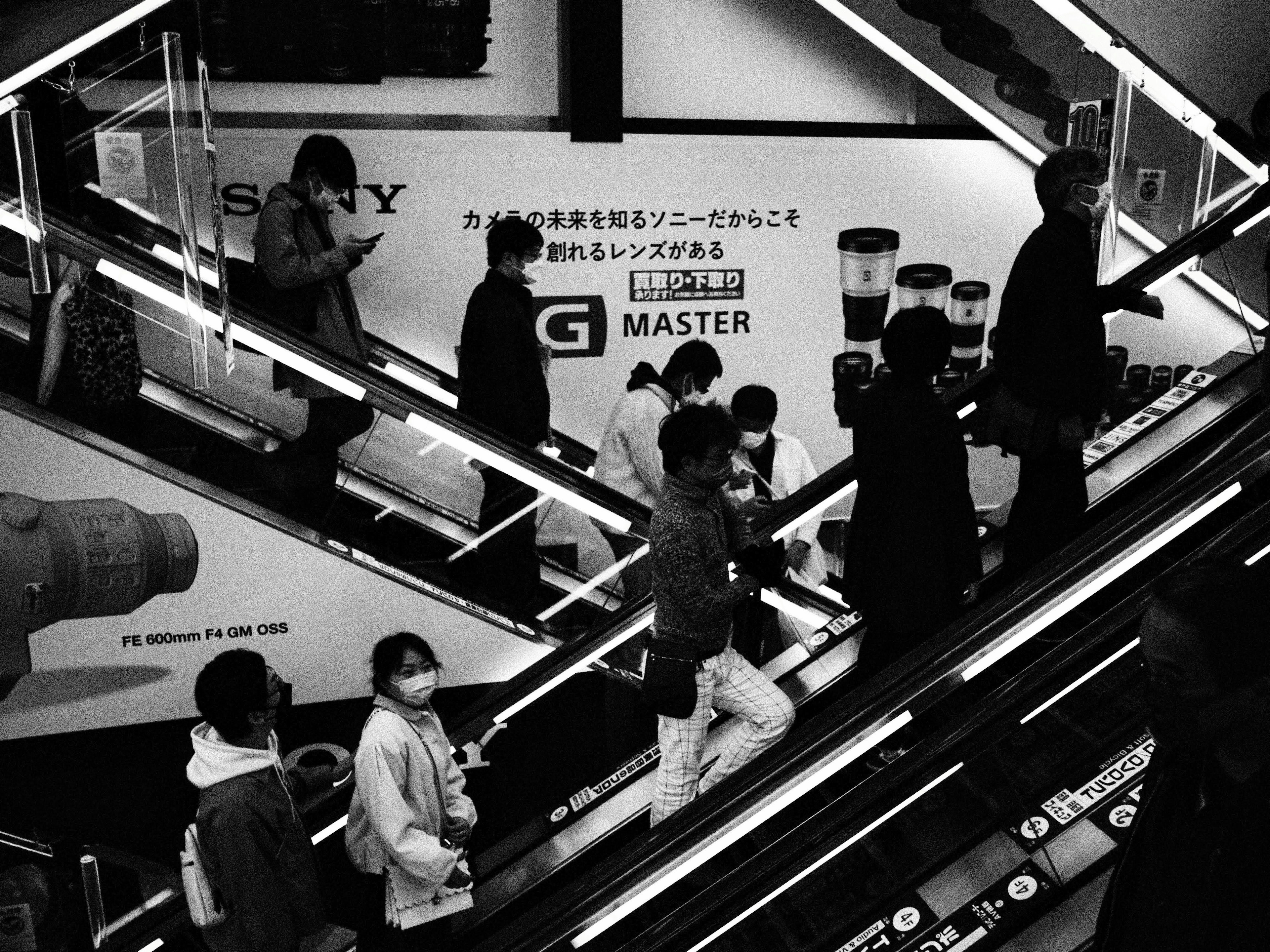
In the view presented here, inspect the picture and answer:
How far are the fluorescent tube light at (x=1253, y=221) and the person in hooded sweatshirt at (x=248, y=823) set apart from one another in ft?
13.7

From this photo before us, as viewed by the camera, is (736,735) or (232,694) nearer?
(232,694)

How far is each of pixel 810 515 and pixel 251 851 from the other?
257 cm

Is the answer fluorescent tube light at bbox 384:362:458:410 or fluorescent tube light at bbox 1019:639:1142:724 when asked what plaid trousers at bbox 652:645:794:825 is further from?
fluorescent tube light at bbox 384:362:458:410

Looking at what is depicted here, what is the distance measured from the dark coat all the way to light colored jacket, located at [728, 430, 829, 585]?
7.90ft

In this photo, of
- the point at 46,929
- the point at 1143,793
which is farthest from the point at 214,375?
the point at 1143,793

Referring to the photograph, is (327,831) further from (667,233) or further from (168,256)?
(667,233)

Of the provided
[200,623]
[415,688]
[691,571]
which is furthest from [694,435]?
[200,623]

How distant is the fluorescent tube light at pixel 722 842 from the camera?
113 inches

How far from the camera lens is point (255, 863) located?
2.90 meters

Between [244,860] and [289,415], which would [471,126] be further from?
[244,860]

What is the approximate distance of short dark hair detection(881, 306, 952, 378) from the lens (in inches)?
139

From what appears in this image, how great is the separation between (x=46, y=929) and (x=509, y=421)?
261 centimetres

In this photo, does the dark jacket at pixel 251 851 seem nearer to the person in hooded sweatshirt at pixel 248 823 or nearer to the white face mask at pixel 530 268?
the person in hooded sweatshirt at pixel 248 823

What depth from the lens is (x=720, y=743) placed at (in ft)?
14.6
